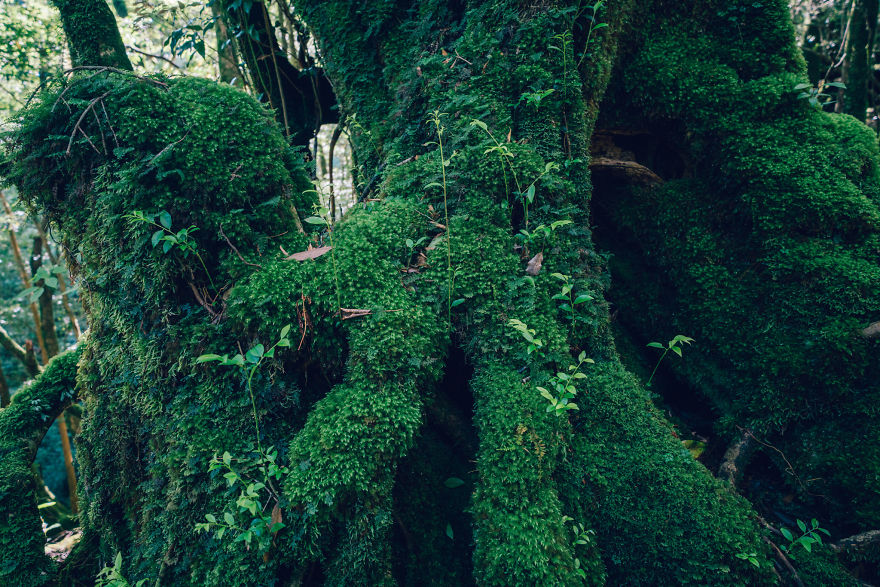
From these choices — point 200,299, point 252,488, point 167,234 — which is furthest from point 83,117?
point 252,488

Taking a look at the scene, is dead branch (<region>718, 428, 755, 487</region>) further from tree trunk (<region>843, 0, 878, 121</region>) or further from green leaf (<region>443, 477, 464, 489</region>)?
tree trunk (<region>843, 0, 878, 121</region>)

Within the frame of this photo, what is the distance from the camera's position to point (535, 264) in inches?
101

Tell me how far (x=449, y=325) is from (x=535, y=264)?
651 mm

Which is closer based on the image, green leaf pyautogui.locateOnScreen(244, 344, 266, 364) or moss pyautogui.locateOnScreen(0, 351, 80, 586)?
green leaf pyautogui.locateOnScreen(244, 344, 266, 364)

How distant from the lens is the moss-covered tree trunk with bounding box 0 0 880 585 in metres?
2.06

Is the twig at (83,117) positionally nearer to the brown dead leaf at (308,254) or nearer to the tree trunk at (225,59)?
the brown dead leaf at (308,254)

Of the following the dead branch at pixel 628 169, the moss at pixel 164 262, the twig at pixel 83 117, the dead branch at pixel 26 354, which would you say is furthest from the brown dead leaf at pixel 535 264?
the dead branch at pixel 26 354

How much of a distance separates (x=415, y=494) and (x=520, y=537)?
0.70 metres

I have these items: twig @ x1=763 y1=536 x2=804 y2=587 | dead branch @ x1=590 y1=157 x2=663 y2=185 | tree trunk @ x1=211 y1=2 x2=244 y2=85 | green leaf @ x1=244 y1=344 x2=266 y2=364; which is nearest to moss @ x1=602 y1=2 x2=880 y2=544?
dead branch @ x1=590 y1=157 x2=663 y2=185

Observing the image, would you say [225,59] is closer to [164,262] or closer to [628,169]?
[164,262]

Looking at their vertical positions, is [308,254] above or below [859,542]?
above

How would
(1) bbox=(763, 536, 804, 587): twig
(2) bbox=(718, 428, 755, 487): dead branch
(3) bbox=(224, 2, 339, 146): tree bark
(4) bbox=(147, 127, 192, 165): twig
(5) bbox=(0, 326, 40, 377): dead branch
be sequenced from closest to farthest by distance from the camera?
(1) bbox=(763, 536, 804, 587): twig → (4) bbox=(147, 127, 192, 165): twig → (2) bbox=(718, 428, 755, 487): dead branch → (3) bbox=(224, 2, 339, 146): tree bark → (5) bbox=(0, 326, 40, 377): dead branch

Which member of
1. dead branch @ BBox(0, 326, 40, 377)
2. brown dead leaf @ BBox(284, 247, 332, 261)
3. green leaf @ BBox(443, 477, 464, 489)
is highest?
brown dead leaf @ BBox(284, 247, 332, 261)

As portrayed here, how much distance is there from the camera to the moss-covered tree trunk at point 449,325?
2.06m
